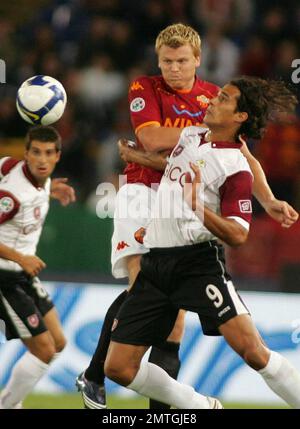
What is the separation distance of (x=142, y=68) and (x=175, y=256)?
5864mm

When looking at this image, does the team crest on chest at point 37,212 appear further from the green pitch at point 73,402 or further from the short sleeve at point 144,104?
the green pitch at point 73,402

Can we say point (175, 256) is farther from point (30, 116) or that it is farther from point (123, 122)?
point (123, 122)

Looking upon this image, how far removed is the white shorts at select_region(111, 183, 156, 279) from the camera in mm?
6465

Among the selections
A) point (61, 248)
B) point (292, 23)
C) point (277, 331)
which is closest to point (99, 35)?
point (292, 23)

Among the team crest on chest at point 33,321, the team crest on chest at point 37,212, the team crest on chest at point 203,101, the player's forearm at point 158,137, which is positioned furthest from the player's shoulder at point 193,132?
the team crest on chest at point 33,321

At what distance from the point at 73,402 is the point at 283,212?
264cm

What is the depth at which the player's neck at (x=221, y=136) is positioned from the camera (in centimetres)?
585

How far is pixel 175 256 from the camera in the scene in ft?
19.1

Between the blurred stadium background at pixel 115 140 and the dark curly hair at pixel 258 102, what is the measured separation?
0.37 metres

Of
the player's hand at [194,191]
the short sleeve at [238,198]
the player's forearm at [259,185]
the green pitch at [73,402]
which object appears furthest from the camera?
the green pitch at [73,402]

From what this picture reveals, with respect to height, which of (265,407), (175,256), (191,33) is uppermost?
(191,33)

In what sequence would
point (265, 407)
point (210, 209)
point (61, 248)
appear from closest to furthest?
point (210, 209) → point (265, 407) → point (61, 248)

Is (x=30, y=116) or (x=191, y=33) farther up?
(x=191, y=33)

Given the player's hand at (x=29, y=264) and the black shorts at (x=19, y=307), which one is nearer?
the player's hand at (x=29, y=264)
